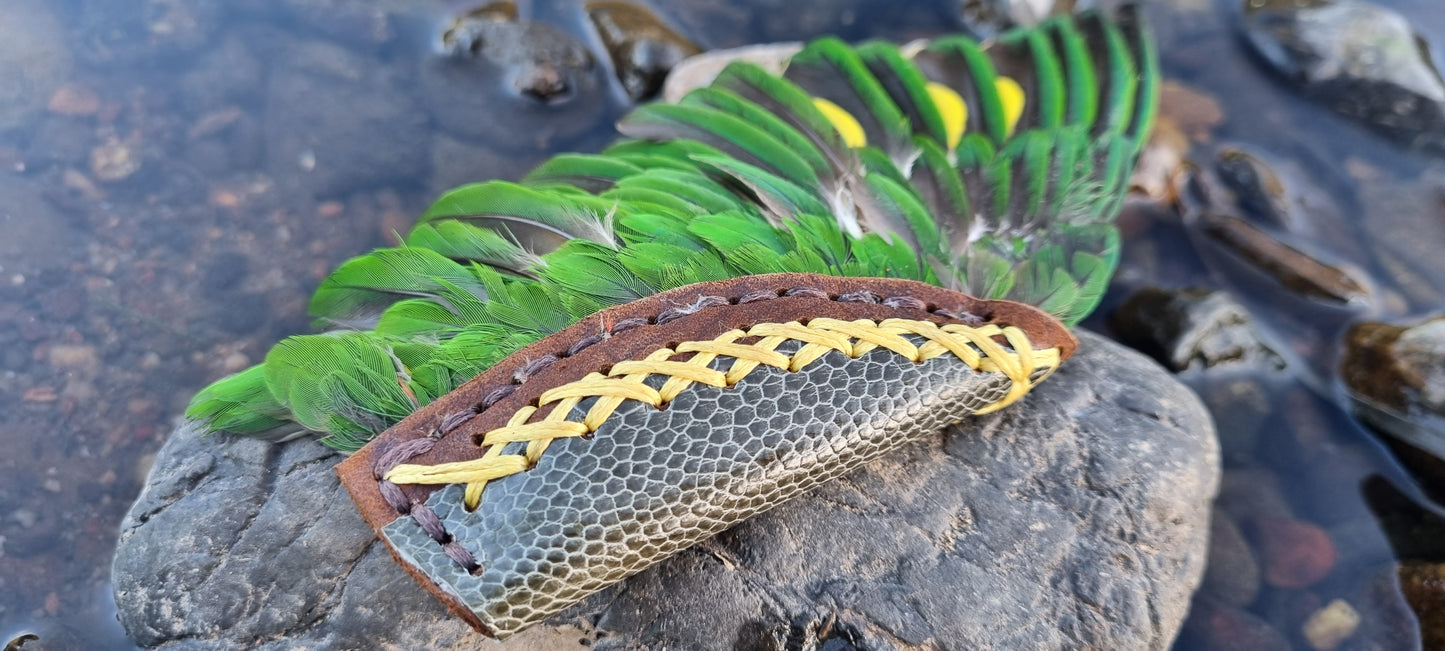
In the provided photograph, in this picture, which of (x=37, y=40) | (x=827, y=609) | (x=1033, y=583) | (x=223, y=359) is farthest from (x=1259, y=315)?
(x=37, y=40)

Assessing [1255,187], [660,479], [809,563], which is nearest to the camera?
[660,479]

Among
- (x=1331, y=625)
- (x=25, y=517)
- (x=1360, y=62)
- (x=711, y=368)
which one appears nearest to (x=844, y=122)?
(x=711, y=368)

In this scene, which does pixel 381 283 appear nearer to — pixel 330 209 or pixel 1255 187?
pixel 330 209

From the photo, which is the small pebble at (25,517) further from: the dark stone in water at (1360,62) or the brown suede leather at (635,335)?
the dark stone in water at (1360,62)

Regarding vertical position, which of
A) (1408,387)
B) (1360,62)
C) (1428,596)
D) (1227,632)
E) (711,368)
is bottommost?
(1227,632)

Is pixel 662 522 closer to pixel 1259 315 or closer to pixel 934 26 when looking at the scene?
pixel 1259 315

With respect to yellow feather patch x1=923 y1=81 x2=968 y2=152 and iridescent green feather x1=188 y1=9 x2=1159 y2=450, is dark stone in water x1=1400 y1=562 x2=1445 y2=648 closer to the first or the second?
iridescent green feather x1=188 y1=9 x2=1159 y2=450

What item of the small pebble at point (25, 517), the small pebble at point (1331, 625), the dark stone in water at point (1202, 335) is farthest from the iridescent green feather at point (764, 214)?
the small pebble at point (1331, 625)
